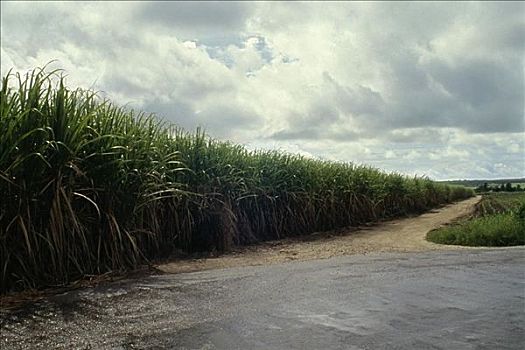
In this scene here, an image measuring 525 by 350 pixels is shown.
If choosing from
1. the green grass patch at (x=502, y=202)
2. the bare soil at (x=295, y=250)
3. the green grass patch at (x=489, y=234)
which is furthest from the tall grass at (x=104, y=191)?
the green grass patch at (x=502, y=202)

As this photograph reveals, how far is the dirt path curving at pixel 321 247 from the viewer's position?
26.2 ft

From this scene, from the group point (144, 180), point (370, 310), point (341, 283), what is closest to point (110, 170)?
Result: point (144, 180)

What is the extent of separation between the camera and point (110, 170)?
6715mm

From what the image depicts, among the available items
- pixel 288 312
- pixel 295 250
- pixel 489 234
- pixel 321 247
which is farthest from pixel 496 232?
pixel 288 312

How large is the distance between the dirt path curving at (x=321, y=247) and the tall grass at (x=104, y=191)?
1.49 feet

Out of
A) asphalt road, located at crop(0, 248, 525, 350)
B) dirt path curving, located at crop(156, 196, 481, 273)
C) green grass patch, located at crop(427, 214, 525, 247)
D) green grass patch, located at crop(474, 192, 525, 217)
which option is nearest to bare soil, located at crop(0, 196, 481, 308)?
dirt path curving, located at crop(156, 196, 481, 273)

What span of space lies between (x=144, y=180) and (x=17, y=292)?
2362mm

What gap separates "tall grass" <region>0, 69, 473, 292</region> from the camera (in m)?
5.66

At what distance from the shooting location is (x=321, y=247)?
10.4 meters

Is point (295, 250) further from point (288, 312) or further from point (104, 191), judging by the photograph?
point (288, 312)

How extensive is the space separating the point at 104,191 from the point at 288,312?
2.90 meters

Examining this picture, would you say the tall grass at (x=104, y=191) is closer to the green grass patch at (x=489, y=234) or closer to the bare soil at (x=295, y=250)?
the bare soil at (x=295, y=250)

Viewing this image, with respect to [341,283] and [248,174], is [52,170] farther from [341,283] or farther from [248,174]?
[248,174]

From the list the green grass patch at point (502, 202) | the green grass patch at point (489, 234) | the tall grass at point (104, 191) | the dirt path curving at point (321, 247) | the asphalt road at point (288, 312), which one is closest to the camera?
the asphalt road at point (288, 312)
